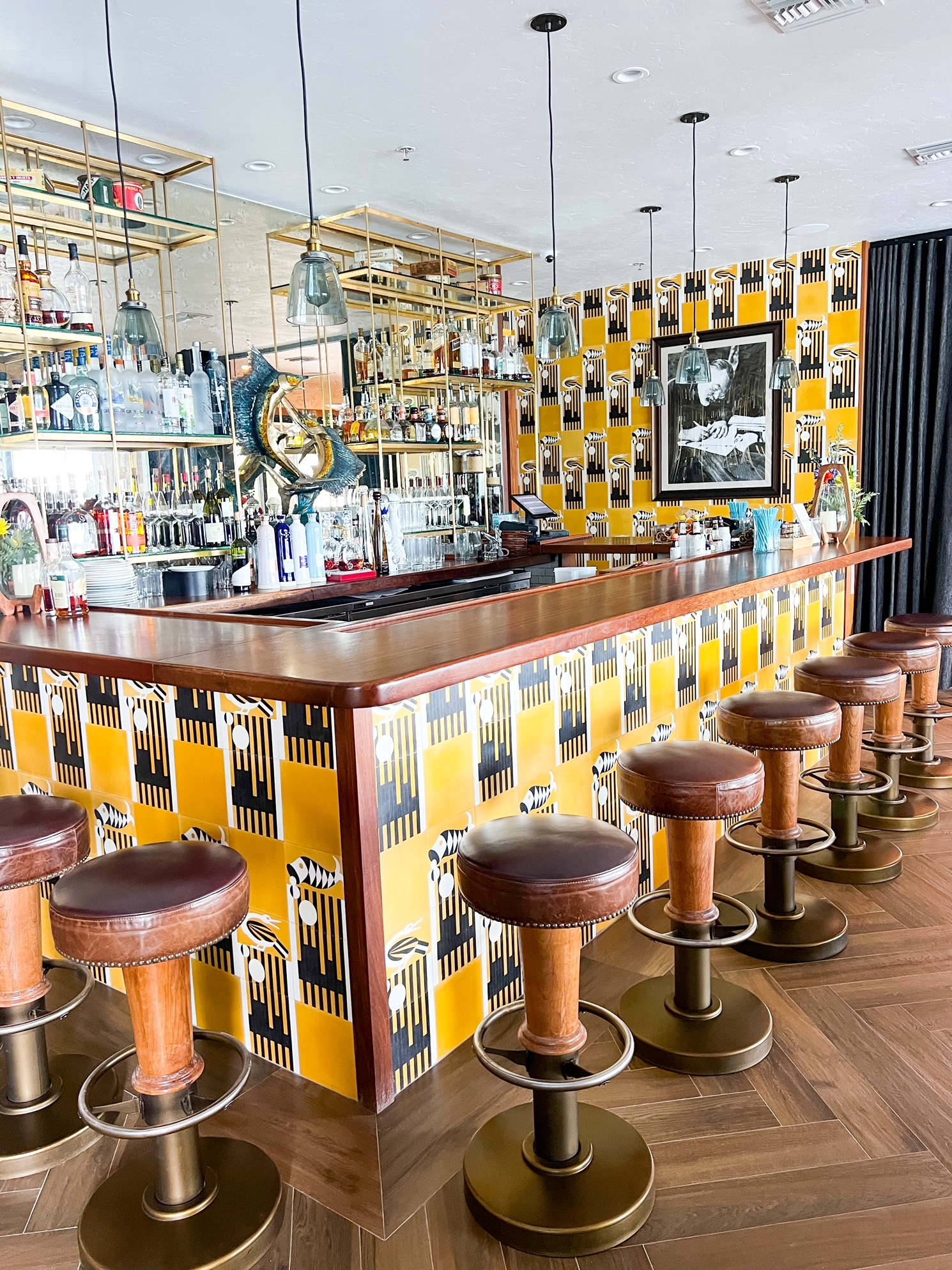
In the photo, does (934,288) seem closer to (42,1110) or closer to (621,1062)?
(621,1062)

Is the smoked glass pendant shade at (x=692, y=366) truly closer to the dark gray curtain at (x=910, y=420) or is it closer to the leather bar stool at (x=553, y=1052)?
the dark gray curtain at (x=910, y=420)

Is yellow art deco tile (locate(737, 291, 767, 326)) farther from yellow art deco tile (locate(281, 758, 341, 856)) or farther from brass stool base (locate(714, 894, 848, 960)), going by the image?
yellow art deco tile (locate(281, 758, 341, 856))

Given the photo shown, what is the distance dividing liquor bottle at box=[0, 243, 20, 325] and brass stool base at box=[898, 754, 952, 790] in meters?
4.25

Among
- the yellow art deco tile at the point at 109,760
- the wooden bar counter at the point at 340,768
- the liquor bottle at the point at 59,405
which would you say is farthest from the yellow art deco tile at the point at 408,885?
the liquor bottle at the point at 59,405

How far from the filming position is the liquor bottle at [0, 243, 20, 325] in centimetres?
354

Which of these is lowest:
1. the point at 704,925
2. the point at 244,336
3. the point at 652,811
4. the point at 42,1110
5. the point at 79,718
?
the point at 42,1110

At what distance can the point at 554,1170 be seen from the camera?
5.90 ft

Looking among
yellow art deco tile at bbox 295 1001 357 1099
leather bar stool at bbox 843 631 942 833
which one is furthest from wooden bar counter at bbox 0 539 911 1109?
leather bar stool at bbox 843 631 942 833

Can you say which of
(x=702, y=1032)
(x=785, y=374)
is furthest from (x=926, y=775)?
(x=785, y=374)

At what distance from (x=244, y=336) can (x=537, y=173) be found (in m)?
1.75

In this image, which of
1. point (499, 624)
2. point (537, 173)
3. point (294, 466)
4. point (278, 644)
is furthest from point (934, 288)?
point (278, 644)

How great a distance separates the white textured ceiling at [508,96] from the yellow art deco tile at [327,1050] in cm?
311

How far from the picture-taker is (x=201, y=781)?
7.11 ft

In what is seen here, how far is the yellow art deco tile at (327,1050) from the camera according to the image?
6.55ft
